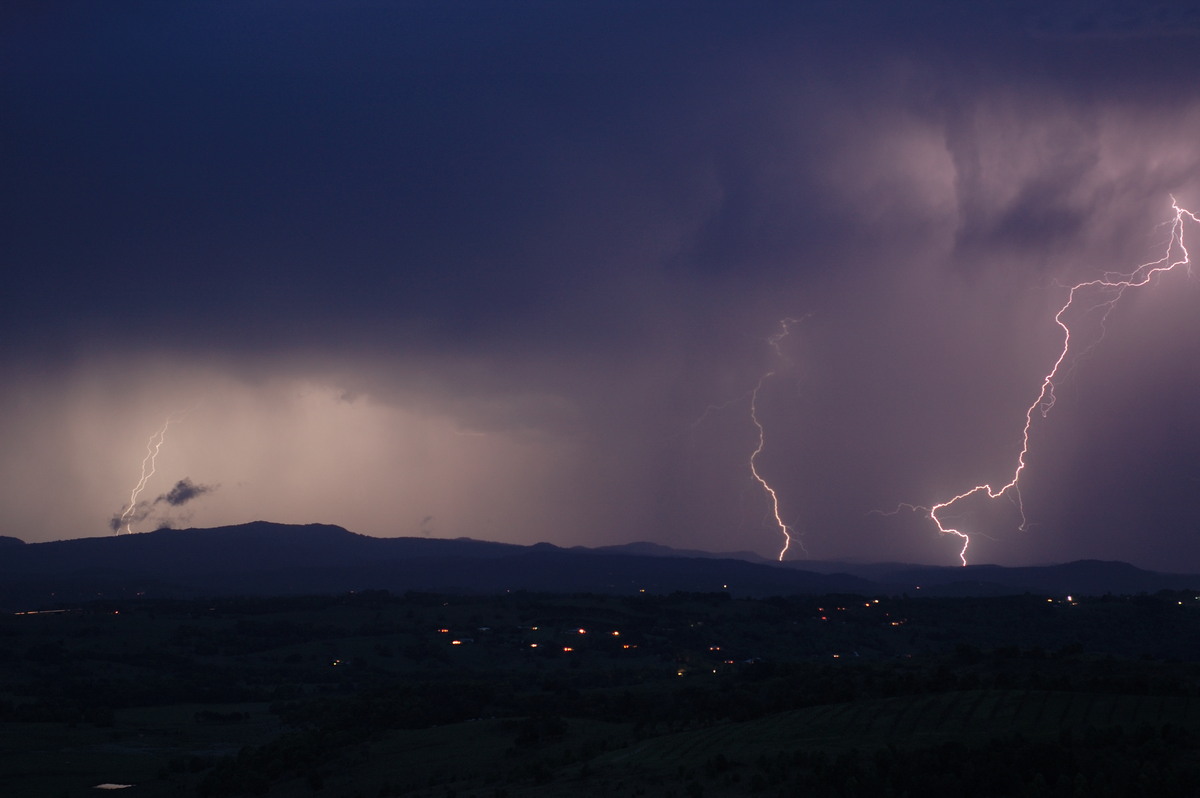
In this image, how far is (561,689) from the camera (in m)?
47.5

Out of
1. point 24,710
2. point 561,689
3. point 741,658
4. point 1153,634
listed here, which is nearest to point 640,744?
point 561,689

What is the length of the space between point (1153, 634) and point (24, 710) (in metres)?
75.5

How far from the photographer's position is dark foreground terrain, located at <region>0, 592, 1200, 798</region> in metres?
22.8

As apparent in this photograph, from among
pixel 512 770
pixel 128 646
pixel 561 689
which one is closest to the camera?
pixel 512 770

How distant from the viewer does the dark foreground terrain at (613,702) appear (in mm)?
22750

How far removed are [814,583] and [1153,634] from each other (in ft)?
405

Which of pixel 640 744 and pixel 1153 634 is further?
pixel 1153 634

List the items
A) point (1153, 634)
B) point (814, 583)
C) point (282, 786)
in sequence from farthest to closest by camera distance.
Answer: point (814, 583), point (1153, 634), point (282, 786)

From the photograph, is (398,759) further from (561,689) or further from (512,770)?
(561,689)

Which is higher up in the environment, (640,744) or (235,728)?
(640,744)

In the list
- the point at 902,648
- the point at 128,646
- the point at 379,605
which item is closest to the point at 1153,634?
the point at 902,648

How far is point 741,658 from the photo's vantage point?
76.2 m

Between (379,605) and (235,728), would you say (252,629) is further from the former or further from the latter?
(235,728)

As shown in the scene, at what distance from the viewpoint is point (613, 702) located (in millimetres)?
41688
